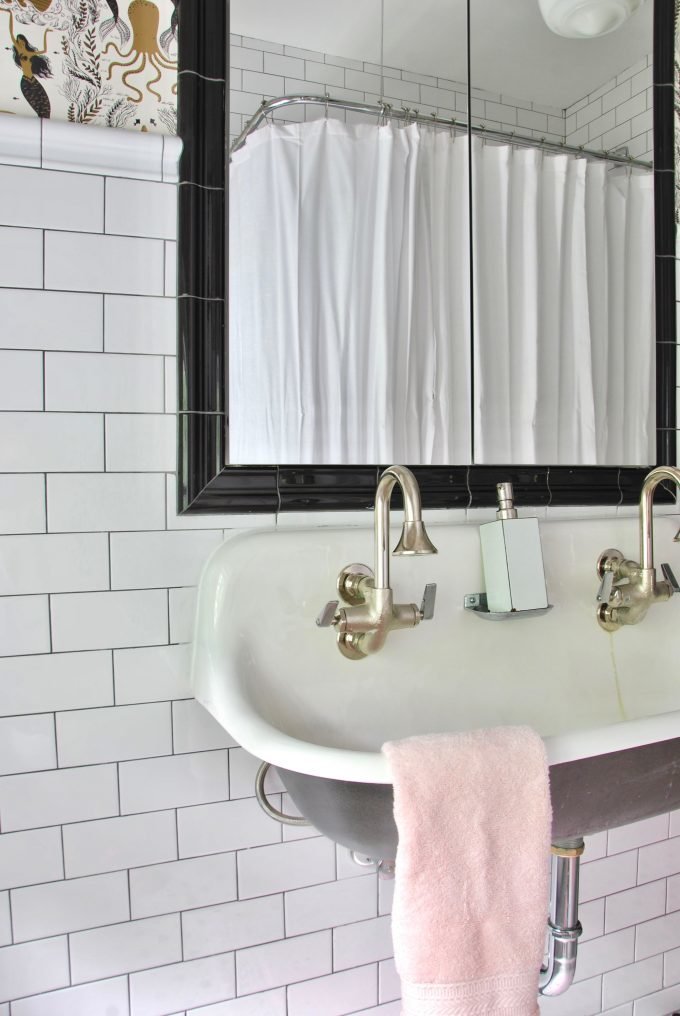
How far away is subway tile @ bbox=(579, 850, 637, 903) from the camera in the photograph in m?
1.50

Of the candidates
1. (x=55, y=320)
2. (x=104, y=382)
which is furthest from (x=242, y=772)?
(x=55, y=320)

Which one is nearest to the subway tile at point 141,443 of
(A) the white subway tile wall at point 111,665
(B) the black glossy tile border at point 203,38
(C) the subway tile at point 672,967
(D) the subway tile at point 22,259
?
(A) the white subway tile wall at point 111,665

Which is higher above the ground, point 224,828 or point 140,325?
point 140,325

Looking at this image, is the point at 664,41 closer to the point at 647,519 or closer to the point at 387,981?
the point at 647,519

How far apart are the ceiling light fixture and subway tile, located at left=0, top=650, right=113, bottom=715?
4.34 feet

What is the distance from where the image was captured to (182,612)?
1150 millimetres

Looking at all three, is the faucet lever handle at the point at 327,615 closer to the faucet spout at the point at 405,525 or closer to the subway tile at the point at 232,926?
the faucet spout at the point at 405,525

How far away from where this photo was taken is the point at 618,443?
4.76 feet

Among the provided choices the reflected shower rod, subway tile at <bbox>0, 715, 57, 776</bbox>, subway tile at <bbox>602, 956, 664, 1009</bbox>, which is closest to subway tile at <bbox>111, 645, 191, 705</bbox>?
subway tile at <bbox>0, 715, 57, 776</bbox>

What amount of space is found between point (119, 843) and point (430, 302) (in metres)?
0.99

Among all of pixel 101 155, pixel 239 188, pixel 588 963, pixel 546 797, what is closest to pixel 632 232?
pixel 239 188

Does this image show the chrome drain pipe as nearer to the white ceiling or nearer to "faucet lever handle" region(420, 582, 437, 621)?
"faucet lever handle" region(420, 582, 437, 621)

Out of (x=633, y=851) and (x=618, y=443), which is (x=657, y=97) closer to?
(x=618, y=443)

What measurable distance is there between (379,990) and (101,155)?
141 centimetres
